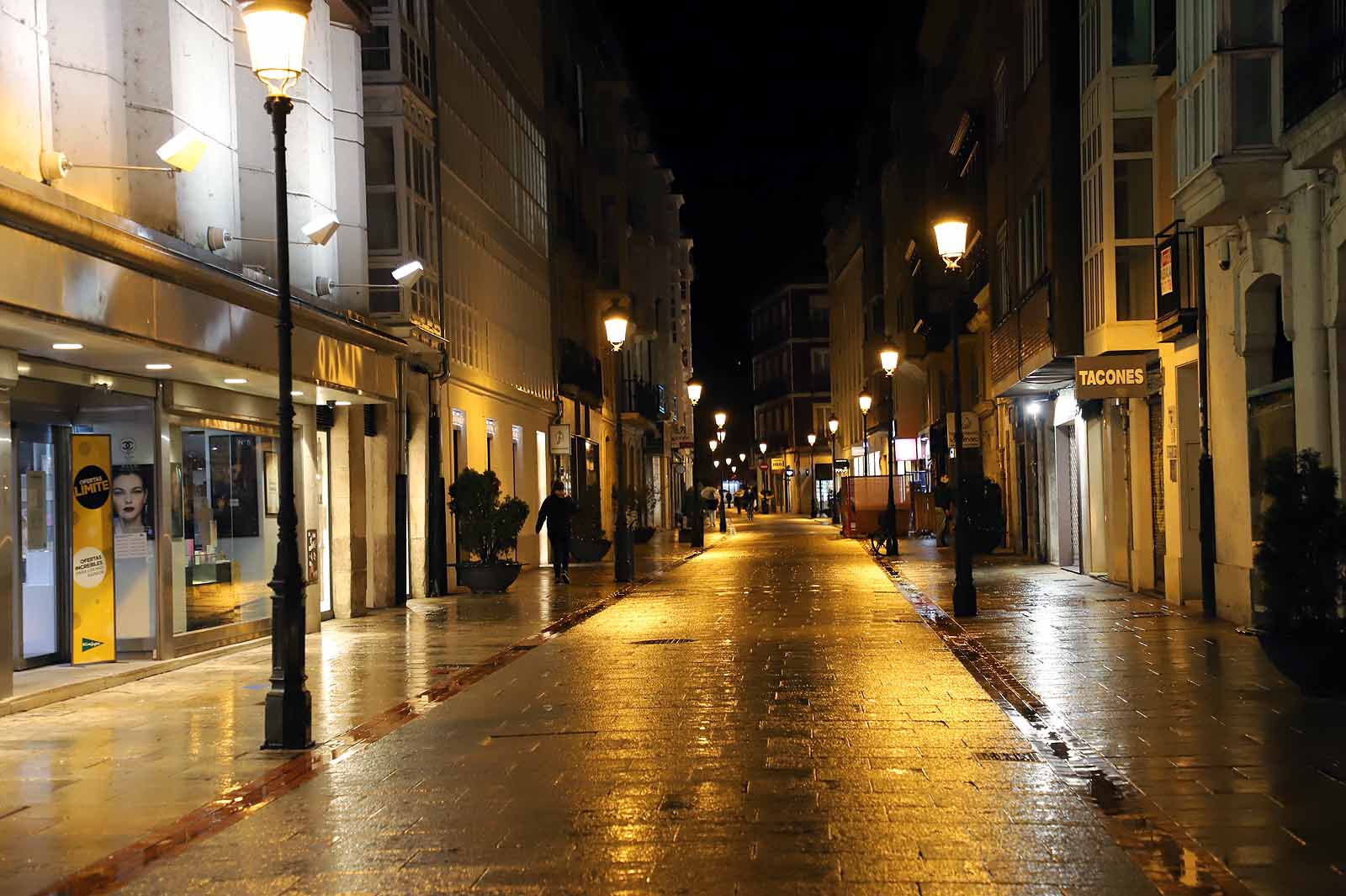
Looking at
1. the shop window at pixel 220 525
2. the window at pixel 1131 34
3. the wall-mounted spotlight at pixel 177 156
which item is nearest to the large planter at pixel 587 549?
the shop window at pixel 220 525

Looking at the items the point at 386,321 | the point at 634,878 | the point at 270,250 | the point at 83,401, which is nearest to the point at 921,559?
the point at 386,321

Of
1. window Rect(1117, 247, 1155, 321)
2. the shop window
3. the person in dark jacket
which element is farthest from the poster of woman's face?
the person in dark jacket

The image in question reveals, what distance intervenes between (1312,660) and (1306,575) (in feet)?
1.94

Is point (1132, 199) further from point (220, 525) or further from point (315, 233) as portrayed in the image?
point (220, 525)

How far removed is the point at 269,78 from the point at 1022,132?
18620mm

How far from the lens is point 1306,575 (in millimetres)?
11273

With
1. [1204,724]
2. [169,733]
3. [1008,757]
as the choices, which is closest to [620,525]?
[169,733]

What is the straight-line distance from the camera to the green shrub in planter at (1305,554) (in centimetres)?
1127

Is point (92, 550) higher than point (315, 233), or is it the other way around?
point (315, 233)

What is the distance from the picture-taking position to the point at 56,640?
14805mm

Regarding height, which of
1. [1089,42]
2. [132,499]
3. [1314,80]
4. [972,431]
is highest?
[1089,42]

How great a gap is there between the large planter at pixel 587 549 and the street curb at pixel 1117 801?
22.8 meters

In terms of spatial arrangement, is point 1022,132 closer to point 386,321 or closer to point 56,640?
point 386,321

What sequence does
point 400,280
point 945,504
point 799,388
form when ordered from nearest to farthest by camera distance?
1. point 400,280
2. point 945,504
3. point 799,388
